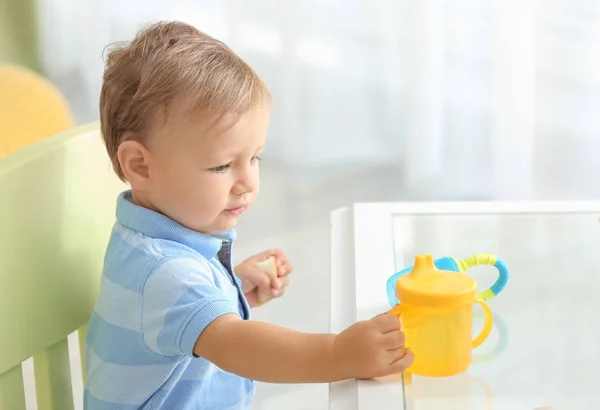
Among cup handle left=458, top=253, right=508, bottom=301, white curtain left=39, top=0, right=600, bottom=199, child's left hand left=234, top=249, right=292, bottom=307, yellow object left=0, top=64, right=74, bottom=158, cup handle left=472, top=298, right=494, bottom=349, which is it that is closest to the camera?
cup handle left=472, top=298, right=494, bottom=349

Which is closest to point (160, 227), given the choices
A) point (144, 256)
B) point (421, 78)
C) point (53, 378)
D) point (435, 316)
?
point (144, 256)

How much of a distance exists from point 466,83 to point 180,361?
1.62m

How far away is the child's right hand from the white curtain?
1.60m

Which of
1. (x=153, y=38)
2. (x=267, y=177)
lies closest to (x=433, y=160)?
(x=267, y=177)

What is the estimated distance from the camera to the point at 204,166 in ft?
2.67

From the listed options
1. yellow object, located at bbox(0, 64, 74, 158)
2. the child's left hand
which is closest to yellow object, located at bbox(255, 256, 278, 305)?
the child's left hand

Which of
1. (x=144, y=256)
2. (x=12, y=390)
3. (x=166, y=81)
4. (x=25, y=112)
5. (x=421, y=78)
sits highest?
(x=421, y=78)

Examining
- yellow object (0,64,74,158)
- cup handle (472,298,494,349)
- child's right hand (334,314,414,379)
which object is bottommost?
child's right hand (334,314,414,379)

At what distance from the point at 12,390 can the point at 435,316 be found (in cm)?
37

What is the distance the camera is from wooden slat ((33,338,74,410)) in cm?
82

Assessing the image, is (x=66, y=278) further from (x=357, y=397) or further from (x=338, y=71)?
(x=338, y=71)

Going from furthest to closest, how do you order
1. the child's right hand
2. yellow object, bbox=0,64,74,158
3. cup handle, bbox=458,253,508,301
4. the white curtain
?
the white curtain, yellow object, bbox=0,64,74,158, cup handle, bbox=458,253,508,301, the child's right hand

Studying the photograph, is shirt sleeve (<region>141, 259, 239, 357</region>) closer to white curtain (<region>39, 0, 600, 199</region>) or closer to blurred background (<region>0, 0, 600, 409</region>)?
blurred background (<region>0, 0, 600, 409</region>)

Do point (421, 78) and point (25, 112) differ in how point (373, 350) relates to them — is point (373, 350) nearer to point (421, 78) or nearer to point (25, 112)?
point (25, 112)
